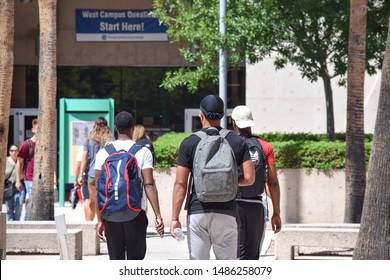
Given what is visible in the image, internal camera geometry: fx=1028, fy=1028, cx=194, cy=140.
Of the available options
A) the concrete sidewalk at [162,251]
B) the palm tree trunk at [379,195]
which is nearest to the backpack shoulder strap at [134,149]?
the palm tree trunk at [379,195]

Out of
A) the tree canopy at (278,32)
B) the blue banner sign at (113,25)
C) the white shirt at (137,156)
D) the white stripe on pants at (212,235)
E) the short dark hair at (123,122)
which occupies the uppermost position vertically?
the blue banner sign at (113,25)

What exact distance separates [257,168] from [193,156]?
53.6 inches

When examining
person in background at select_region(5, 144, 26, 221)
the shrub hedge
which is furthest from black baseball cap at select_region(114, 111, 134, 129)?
the shrub hedge

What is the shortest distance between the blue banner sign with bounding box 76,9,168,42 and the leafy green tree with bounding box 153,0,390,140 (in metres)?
6.41

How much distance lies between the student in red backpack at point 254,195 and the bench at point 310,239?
3663mm

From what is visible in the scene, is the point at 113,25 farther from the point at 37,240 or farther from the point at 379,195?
the point at 379,195

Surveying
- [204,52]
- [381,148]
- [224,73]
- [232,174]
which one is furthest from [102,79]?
[232,174]

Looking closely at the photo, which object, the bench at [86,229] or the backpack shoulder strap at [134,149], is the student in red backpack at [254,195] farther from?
the bench at [86,229]

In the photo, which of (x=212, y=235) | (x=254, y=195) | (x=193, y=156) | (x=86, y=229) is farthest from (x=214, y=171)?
(x=86, y=229)

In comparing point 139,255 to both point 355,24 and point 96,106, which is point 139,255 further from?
point 96,106

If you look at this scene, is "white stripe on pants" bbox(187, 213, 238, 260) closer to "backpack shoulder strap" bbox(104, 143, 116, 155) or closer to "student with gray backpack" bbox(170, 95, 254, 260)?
"student with gray backpack" bbox(170, 95, 254, 260)

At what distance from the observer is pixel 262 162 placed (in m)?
9.23

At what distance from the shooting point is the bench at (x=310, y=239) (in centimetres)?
1288

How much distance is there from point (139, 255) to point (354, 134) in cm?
807
